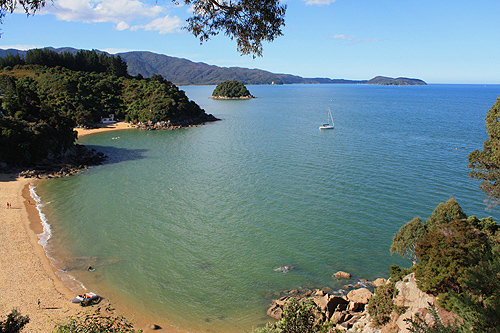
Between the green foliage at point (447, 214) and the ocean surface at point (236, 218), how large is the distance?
458 centimetres

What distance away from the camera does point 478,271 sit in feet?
24.8

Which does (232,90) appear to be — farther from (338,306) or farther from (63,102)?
(338,306)

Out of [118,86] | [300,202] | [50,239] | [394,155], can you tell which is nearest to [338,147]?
[394,155]

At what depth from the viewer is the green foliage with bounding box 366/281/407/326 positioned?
41.7 feet

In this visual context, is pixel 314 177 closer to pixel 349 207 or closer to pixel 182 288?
pixel 349 207

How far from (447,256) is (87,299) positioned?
18506mm

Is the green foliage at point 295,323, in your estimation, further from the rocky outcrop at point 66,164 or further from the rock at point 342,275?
the rocky outcrop at point 66,164

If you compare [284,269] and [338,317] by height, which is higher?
[338,317]

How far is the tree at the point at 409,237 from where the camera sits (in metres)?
18.6

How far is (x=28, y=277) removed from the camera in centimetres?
2059

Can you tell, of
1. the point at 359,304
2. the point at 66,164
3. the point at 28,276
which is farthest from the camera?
the point at 66,164

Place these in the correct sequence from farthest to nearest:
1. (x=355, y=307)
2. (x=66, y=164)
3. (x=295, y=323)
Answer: (x=66, y=164)
(x=355, y=307)
(x=295, y=323)

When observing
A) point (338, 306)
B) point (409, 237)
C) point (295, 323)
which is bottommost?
point (338, 306)

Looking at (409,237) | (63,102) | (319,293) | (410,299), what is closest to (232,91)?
(63,102)
